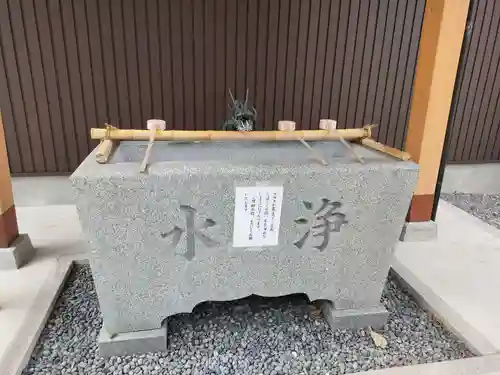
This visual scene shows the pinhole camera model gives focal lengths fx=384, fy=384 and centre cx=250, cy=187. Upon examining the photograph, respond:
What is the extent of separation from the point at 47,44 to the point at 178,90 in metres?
1.07

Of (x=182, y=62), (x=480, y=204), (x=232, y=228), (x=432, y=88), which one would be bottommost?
(x=480, y=204)

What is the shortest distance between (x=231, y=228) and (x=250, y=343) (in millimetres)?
635

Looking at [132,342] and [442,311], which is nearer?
[132,342]

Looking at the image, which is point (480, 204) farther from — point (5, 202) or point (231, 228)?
point (5, 202)

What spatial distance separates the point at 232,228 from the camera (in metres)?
1.69

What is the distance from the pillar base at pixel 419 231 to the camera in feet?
9.55

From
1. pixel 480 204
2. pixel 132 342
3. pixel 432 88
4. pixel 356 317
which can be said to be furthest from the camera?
pixel 480 204

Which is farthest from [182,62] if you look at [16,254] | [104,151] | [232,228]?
[232,228]

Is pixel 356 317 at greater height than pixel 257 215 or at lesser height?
lesser

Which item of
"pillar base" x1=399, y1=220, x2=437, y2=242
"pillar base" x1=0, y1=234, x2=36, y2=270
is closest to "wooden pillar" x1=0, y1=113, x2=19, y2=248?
"pillar base" x1=0, y1=234, x2=36, y2=270

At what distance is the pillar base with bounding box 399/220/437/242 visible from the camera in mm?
2912

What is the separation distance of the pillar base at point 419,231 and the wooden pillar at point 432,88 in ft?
0.16

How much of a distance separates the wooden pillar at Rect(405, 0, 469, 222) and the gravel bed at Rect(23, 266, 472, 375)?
1.03 m

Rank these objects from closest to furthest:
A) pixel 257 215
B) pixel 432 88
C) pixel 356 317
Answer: pixel 257 215 < pixel 356 317 < pixel 432 88
